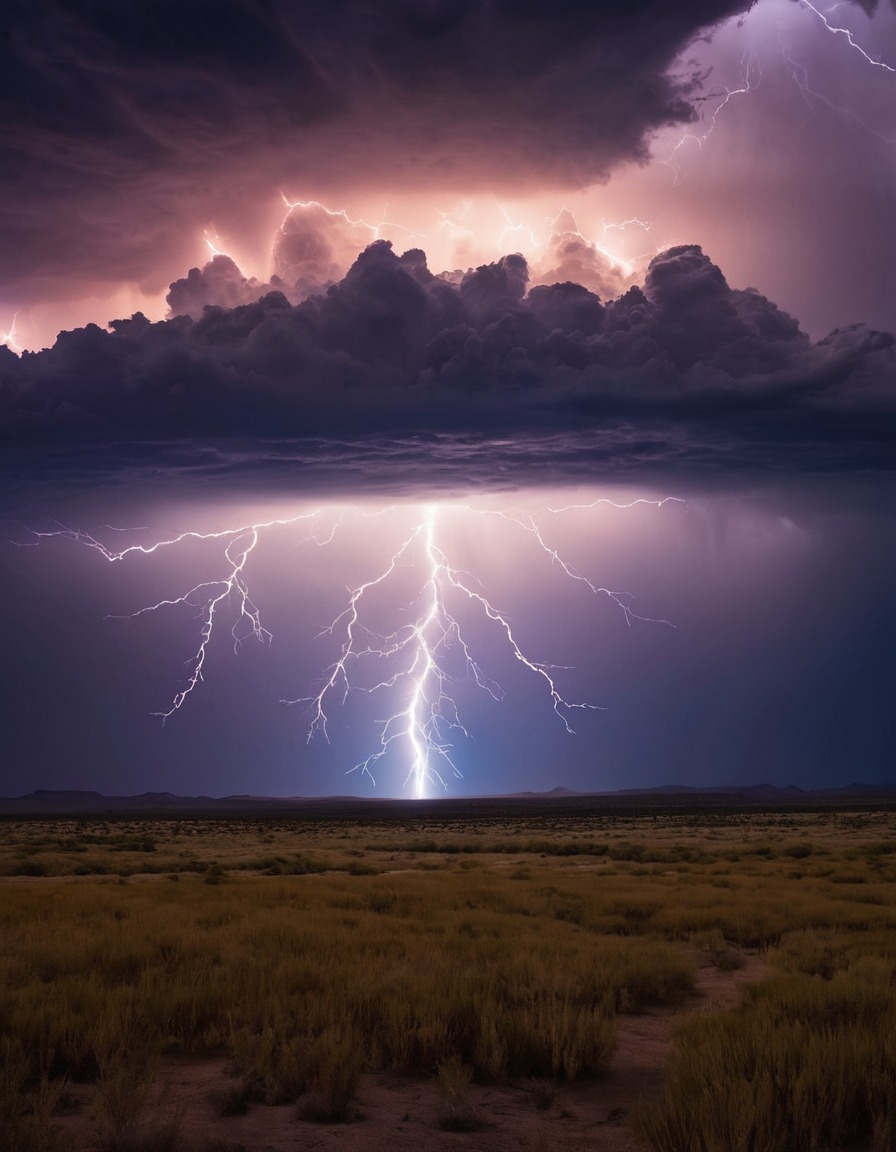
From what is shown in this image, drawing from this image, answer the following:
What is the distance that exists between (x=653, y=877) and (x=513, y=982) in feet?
55.2

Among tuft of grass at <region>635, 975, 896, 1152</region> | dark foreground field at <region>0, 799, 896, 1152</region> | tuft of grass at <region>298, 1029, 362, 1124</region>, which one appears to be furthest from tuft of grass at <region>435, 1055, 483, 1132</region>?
tuft of grass at <region>635, 975, 896, 1152</region>

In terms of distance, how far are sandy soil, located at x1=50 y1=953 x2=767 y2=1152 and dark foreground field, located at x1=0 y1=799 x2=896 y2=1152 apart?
26 mm

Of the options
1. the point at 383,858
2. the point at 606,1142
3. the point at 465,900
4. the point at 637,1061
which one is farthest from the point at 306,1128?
the point at 383,858

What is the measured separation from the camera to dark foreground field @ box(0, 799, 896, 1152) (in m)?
6.00

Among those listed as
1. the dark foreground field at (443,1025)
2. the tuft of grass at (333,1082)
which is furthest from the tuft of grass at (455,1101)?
the tuft of grass at (333,1082)

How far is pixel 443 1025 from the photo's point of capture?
8156 millimetres

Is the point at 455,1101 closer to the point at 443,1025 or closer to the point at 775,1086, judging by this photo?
the point at 443,1025

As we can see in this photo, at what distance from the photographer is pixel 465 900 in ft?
61.5

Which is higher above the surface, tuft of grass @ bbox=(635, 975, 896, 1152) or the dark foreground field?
tuft of grass @ bbox=(635, 975, 896, 1152)

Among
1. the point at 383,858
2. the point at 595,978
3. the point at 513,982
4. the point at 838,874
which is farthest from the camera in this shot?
the point at 383,858

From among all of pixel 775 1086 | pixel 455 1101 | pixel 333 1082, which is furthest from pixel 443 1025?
pixel 775 1086

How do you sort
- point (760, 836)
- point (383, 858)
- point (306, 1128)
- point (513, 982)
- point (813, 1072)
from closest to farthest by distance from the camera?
point (813, 1072) → point (306, 1128) → point (513, 982) → point (383, 858) → point (760, 836)

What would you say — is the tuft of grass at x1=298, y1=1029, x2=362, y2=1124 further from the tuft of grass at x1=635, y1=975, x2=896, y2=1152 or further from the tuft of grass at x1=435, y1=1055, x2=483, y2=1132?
the tuft of grass at x1=635, y1=975, x2=896, y2=1152

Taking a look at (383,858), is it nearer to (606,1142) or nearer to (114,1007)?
(114,1007)
